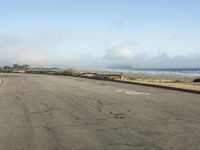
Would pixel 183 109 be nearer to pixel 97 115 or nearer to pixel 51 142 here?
pixel 97 115

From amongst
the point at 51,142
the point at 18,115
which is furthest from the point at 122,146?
the point at 18,115

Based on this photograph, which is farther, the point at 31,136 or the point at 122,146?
the point at 31,136

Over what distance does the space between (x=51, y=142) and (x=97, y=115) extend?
177 inches

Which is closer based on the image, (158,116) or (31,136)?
(31,136)

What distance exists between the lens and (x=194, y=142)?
321 inches

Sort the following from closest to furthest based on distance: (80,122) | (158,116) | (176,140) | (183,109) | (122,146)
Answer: (122,146), (176,140), (80,122), (158,116), (183,109)

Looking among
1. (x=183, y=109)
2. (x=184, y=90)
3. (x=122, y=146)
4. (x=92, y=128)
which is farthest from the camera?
(x=184, y=90)

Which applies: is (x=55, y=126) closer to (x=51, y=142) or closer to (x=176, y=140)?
(x=51, y=142)

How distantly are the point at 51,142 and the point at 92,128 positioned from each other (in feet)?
6.40

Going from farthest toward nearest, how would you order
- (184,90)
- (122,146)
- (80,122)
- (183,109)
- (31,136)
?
(184,90), (183,109), (80,122), (31,136), (122,146)

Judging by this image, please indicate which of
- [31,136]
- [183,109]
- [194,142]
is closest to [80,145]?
[31,136]

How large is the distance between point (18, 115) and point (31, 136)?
4.14m

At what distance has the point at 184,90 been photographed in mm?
26266

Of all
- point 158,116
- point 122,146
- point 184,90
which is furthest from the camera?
point 184,90
